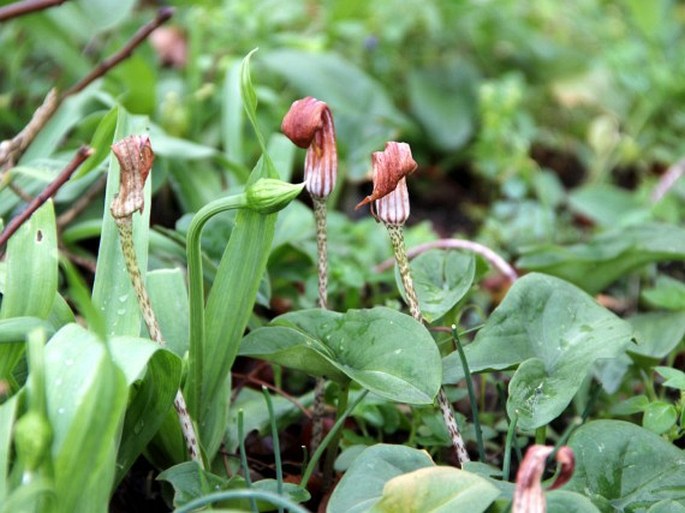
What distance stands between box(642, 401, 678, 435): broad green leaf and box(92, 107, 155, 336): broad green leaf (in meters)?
0.61

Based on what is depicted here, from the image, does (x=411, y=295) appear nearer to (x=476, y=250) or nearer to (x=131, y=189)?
(x=131, y=189)

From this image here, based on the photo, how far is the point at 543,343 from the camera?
112 centimetres

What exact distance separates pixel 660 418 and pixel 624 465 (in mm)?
101

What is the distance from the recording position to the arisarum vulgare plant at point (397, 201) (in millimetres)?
984

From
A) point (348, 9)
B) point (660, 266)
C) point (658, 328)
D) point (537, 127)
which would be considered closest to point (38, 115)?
point (658, 328)

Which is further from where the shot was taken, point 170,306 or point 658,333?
point 658,333

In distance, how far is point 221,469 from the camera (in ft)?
3.90

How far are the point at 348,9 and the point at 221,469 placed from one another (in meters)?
1.50

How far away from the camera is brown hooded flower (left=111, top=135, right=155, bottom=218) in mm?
938

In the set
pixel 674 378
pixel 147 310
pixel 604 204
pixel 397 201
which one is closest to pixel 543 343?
pixel 674 378

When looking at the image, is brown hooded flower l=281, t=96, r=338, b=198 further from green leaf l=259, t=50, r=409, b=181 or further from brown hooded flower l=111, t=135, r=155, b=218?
green leaf l=259, t=50, r=409, b=181

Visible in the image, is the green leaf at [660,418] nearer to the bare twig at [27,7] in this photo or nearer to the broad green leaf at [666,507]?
the broad green leaf at [666,507]

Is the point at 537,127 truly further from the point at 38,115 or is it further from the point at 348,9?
A: the point at 38,115

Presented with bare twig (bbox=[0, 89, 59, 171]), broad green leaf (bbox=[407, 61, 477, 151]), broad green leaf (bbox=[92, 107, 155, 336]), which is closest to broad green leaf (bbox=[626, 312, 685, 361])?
broad green leaf (bbox=[92, 107, 155, 336])
